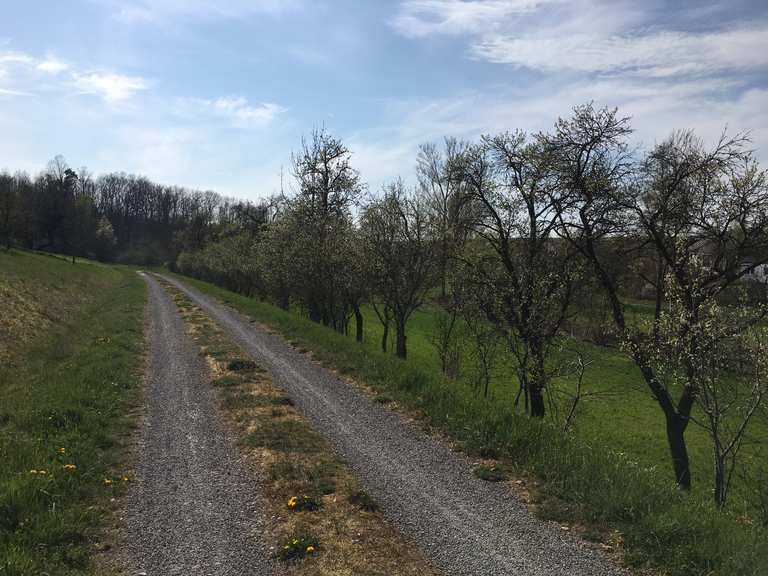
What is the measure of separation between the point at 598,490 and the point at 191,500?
216 inches

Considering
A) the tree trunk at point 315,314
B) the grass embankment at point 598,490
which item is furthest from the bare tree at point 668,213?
the tree trunk at point 315,314

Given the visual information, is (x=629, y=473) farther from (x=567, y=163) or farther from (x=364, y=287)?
(x=364, y=287)

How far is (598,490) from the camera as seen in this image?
6719 mm

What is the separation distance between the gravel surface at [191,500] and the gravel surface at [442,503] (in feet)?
5.78

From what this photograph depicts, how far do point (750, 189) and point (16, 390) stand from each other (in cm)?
2038

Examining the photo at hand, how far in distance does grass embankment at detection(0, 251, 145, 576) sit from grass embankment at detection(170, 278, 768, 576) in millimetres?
5577

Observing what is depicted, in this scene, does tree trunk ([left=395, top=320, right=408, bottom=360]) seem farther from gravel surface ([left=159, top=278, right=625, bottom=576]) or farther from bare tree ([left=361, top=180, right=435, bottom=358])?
gravel surface ([left=159, top=278, right=625, bottom=576])

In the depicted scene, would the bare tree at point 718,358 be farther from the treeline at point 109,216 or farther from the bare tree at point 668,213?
the treeline at point 109,216

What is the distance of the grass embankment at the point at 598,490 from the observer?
17.6ft

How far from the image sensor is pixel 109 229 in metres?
109

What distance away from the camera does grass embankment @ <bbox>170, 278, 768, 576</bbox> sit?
5359 millimetres

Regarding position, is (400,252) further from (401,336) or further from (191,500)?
(191,500)

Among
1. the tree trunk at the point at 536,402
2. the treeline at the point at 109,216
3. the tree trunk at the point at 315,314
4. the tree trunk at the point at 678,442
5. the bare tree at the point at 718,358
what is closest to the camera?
the bare tree at the point at 718,358

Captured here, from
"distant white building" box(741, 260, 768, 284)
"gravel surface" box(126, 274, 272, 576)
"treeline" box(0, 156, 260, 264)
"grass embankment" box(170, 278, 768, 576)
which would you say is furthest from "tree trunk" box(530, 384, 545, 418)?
"treeline" box(0, 156, 260, 264)
